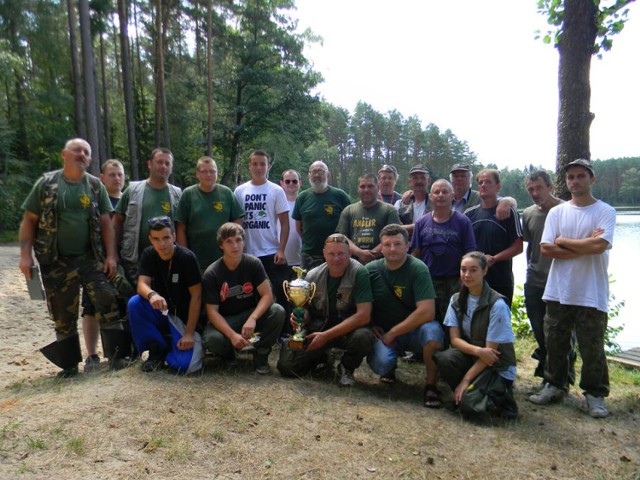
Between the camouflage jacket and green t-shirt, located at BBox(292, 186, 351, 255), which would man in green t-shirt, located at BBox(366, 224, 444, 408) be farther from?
the camouflage jacket

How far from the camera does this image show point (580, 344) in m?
3.92

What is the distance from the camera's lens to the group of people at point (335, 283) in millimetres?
3854

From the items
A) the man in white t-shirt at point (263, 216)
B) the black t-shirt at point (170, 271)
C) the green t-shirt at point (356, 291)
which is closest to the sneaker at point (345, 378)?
the green t-shirt at point (356, 291)

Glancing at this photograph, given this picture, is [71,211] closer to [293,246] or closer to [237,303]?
[237,303]

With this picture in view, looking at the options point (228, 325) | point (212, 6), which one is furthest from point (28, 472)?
point (212, 6)

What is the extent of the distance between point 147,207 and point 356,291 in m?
2.31

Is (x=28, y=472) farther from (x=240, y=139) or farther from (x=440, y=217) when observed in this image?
(x=240, y=139)

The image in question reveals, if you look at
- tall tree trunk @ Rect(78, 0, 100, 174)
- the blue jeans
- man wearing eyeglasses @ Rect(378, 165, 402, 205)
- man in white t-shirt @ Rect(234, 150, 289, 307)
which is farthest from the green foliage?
tall tree trunk @ Rect(78, 0, 100, 174)

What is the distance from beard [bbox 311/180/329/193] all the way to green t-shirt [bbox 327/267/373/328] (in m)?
1.44

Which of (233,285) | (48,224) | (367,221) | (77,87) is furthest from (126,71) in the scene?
(233,285)

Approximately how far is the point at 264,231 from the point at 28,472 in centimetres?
321

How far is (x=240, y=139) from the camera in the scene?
2744 centimetres

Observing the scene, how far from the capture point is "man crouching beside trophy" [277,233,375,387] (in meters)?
4.18

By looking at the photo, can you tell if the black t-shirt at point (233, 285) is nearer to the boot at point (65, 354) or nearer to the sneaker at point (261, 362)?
the sneaker at point (261, 362)
